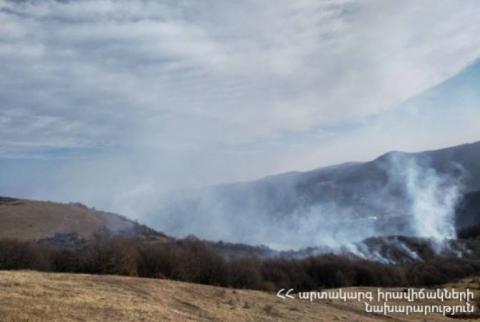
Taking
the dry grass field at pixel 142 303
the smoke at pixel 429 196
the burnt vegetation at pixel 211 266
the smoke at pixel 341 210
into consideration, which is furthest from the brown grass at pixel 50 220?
the smoke at pixel 429 196

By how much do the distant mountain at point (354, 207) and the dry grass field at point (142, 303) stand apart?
3038 inches

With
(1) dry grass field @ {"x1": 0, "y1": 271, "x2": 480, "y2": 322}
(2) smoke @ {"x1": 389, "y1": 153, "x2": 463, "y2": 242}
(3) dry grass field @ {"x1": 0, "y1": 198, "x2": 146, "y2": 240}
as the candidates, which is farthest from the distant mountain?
(1) dry grass field @ {"x1": 0, "y1": 271, "x2": 480, "y2": 322}

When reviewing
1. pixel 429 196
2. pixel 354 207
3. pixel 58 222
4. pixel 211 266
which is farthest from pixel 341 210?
pixel 211 266

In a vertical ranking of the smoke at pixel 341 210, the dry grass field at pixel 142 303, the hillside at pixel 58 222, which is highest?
the smoke at pixel 341 210

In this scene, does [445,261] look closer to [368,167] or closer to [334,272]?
[334,272]

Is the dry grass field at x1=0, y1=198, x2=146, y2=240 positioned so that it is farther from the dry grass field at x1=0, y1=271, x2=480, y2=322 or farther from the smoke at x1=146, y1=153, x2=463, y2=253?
the dry grass field at x1=0, y1=271, x2=480, y2=322

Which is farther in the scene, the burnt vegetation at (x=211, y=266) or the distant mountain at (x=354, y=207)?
the distant mountain at (x=354, y=207)

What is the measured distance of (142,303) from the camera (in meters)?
20.1

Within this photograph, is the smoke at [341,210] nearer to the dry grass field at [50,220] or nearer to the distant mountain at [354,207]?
the distant mountain at [354,207]

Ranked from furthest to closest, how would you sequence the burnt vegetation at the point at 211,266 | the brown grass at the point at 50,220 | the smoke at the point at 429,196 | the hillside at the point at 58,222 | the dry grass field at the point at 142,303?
the smoke at the point at 429,196
the brown grass at the point at 50,220
the hillside at the point at 58,222
the burnt vegetation at the point at 211,266
the dry grass field at the point at 142,303

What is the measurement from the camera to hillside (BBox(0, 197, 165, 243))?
7131 cm

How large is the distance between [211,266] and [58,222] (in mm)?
46589

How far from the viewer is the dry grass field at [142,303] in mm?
16359

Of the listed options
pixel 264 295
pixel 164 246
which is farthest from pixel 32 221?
pixel 264 295
